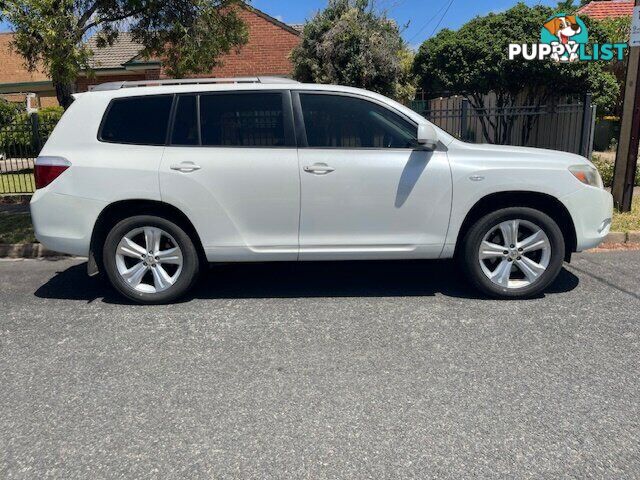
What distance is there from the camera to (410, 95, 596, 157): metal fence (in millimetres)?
10258

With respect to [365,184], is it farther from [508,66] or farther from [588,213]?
[508,66]

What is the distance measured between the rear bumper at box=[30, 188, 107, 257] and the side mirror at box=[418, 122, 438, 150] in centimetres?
274

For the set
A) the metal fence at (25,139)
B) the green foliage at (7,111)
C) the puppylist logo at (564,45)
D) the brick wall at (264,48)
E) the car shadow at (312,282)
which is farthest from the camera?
the brick wall at (264,48)

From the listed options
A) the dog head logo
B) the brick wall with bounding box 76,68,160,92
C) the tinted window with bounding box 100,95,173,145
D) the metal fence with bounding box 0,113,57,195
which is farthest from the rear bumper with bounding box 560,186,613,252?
the brick wall with bounding box 76,68,160,92

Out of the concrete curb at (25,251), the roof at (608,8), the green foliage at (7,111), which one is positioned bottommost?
the concrete curb at (25,251)

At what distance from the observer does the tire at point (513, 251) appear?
4.96m

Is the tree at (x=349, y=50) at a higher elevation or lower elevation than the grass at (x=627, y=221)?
higher

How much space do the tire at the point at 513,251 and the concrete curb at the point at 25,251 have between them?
5.14 m

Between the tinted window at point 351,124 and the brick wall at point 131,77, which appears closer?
the tinted window at point 351,124

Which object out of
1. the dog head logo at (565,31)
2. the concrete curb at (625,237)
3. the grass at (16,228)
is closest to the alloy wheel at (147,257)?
the grass at (16,228)

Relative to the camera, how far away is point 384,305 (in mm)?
5004

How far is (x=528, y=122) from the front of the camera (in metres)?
14.0

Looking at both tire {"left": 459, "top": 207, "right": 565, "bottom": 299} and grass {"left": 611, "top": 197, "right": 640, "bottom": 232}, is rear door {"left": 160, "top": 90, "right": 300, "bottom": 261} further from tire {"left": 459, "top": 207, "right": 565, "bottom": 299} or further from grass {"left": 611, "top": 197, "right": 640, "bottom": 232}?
grass {"left": 611, "top": 197, "right": 640, "bottom": 232}

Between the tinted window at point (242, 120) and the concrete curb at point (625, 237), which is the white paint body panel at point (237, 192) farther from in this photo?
the concrete curb at point (625, 237)
